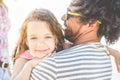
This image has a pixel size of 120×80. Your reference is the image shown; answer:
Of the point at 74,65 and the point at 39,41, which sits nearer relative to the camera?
the point at 74,65

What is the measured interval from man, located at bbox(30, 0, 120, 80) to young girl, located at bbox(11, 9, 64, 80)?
119mm

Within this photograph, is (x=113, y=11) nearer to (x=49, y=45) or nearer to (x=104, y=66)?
(x=104, y=66)

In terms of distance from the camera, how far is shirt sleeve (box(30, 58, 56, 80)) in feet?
4.98

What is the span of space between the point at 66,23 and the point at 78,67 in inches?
12.5

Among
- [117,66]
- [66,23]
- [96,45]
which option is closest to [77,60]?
[96,45]

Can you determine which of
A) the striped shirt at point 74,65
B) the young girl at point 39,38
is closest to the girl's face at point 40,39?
the young girl at point 39,38

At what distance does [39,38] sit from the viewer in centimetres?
183

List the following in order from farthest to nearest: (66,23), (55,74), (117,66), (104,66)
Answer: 1. (117,66)
2. (66,23)
3. (104,66)
4. (55,74)

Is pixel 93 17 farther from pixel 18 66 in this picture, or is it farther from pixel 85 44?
pixel 18 66

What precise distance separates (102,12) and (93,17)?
5 cm

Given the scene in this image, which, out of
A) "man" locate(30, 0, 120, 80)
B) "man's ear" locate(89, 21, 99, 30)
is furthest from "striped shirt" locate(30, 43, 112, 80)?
"man's ear" locate(89, 21, 99, 30)

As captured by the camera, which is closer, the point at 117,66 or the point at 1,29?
the point at 117,66

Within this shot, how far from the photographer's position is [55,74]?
152 cm

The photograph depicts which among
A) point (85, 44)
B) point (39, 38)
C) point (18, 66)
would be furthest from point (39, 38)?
point (85, 44)
